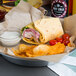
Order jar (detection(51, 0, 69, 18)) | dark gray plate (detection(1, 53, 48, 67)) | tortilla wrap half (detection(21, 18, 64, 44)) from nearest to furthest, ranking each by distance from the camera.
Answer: dark gray plate (detection(1, 53, 48, 67)) → tortilla wrap half (detection(21, 18, 64, 44)) → jar (detection(51, 0, 69, 18))

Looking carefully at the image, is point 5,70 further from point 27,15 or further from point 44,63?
point 27,15

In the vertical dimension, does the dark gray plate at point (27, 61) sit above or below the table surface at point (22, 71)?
above

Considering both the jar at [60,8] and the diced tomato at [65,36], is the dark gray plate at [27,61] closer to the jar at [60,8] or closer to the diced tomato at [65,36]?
the diced tomato at [65,36]

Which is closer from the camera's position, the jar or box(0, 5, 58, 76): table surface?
box(0, 5, 58, 76): table surface

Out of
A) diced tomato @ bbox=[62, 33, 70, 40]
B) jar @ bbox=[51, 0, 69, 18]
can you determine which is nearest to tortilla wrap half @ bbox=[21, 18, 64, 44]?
diced tomato @ bbox=[62, 33, 70, 40]

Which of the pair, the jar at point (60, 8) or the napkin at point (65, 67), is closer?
the napkin at point (65, 67)

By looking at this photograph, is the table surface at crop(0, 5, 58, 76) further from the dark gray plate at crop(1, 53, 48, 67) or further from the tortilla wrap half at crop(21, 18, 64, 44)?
the tortilla wrap half at crop(21, 18, 64, 44)

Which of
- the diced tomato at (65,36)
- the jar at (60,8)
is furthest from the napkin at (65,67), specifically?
the jar at (60,8)

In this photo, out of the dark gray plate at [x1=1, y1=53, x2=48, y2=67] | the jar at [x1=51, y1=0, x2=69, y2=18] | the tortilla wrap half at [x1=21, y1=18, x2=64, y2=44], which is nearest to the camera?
the dark gray plate at [x1=1, y1=53, x2=48, y2=67]

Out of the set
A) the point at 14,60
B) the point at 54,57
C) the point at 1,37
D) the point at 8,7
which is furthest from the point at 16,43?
the point at 8,7

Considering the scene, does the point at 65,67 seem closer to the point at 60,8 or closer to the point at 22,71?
the point at 22,71

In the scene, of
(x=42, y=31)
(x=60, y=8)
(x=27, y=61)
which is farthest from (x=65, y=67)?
(x=60, y=8)
